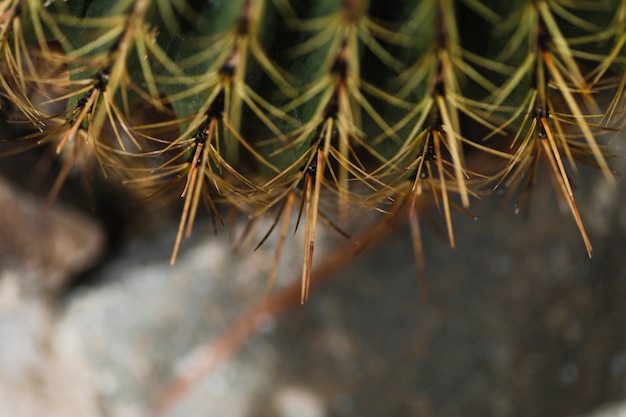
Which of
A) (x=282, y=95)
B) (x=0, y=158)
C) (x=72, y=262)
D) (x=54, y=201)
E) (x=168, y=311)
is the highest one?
(x=282, y=95)

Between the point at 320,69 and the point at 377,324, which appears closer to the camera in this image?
the point at 320,69

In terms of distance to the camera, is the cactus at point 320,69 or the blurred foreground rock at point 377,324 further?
the blurred foreground rock at point 377,324

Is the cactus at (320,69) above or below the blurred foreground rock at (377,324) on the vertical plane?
above

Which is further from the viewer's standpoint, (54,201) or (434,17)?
(54,201)

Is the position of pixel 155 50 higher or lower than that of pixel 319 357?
higher

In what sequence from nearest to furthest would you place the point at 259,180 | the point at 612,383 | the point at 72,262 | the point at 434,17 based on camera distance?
the point at 434,17, the point at 259,180, the point at 72,262, the point at 612,383

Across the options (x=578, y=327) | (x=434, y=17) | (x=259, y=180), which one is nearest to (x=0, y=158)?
(x=259, y=180)

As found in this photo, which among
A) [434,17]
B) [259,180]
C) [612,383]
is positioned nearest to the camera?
[434,17]

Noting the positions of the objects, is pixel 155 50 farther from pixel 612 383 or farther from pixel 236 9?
pixel 612 383

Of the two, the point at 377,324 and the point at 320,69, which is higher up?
the point at 320,69

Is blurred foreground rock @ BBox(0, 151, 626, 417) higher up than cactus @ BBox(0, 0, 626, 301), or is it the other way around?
cactus @ BBox(0, 0, 626, 301)

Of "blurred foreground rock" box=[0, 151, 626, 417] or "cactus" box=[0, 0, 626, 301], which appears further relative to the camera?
"blurred foreground rock" box=[0, 151, 626, 417]
